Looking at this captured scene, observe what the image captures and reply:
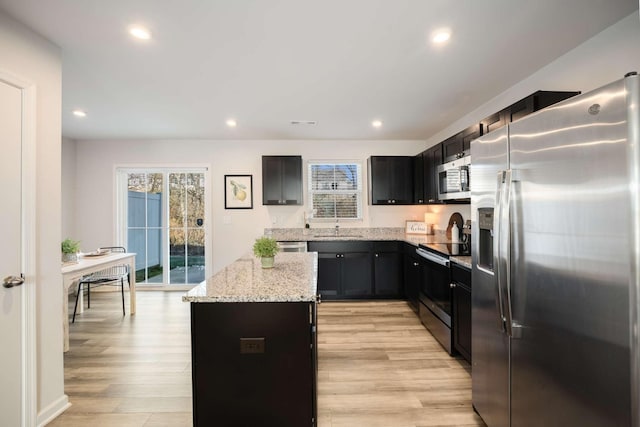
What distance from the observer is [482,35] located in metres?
2.01

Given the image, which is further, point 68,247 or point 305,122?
point 305,122

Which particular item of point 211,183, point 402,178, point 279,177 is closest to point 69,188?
point 211,183

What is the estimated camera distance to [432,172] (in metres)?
3.97

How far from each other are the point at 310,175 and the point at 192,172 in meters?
1.99

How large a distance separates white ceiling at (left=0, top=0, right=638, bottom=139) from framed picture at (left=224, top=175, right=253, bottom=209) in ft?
4.43

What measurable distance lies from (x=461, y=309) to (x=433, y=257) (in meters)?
0.66

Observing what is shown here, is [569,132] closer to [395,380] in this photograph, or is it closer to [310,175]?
[395,380]

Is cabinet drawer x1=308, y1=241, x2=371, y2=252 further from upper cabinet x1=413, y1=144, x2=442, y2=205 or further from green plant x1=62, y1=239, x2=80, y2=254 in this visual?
green plant x1=62, y1=239, x2=80, y2=254

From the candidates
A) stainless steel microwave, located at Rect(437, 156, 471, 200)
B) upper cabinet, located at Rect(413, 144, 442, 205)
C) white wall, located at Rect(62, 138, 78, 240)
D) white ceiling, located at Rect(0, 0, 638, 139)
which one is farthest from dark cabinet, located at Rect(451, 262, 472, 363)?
white wall, located at Rect(62, 138, 78, 240)

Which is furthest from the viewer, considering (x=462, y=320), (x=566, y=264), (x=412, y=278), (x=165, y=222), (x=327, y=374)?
(x=165, y=222)

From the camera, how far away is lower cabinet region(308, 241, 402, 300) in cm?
435

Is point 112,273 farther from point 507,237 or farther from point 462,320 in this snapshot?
point 507,237

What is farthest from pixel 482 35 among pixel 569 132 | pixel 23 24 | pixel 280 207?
pixel 280 207

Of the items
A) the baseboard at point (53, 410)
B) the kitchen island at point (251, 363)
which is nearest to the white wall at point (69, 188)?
the baseboard at point (53, 410)
